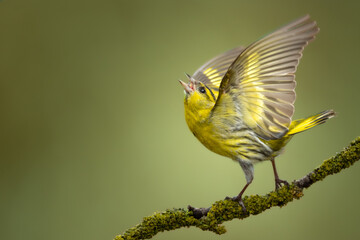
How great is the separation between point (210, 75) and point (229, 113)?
1.70 feet

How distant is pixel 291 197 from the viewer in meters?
1.38

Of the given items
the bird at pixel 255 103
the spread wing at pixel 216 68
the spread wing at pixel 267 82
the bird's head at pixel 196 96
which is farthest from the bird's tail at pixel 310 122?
the spread wing at pixel 216 68

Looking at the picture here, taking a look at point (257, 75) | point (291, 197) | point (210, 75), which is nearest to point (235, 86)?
point (257, 75)

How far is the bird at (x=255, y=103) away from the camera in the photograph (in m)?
1.38

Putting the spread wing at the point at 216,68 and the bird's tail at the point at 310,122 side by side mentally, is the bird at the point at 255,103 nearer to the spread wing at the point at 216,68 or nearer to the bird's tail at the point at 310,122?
the bird's tail at the point at 310,122

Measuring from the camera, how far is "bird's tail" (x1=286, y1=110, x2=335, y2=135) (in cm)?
149

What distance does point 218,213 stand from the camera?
4.62 feet

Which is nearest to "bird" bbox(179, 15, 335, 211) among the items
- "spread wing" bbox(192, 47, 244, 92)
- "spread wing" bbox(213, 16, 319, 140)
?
"spread wing" bbox(213, 16, 319, 140)

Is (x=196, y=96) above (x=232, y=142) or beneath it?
above

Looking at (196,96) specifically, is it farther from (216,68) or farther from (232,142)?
(216,68)

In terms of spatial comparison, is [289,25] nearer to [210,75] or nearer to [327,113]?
[327,113]

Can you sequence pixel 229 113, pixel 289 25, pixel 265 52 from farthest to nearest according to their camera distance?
pixel 229 113 < pixel 265 52 < pixel 289 25

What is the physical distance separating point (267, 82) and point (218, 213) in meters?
0.42

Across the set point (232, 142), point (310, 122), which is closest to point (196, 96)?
point (232, 142)
